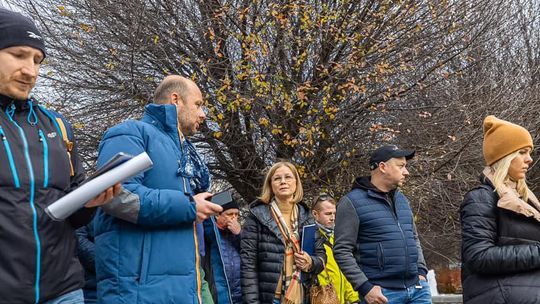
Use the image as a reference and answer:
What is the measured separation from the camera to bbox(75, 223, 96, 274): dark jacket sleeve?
14.0 ft

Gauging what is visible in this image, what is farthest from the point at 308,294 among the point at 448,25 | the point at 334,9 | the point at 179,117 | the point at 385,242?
the point at 448,25

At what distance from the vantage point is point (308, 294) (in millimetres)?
5359

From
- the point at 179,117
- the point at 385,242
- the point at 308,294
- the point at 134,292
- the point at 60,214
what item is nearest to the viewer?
the point at 60,214

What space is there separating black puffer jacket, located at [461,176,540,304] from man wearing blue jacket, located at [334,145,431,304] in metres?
0.70

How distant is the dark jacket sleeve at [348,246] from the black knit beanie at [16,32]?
114 inches

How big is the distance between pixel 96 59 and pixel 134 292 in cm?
635

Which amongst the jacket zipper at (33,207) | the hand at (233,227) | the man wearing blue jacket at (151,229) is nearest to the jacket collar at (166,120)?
the man wearing blue jacket at (151,229)

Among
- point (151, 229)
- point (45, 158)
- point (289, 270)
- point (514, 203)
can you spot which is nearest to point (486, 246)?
point (514, 203)

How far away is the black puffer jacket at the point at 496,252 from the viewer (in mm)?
3875

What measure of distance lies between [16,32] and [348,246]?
3.04m

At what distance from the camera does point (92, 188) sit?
2484 mm

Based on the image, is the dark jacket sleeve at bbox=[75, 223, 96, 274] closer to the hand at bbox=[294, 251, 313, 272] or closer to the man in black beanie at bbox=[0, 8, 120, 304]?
the man in black beanie at bbox=[0, 8, 120, 304]

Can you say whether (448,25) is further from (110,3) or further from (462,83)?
(110,3)

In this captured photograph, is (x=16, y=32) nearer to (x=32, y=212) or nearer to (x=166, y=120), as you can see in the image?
(x=32, y=212)
